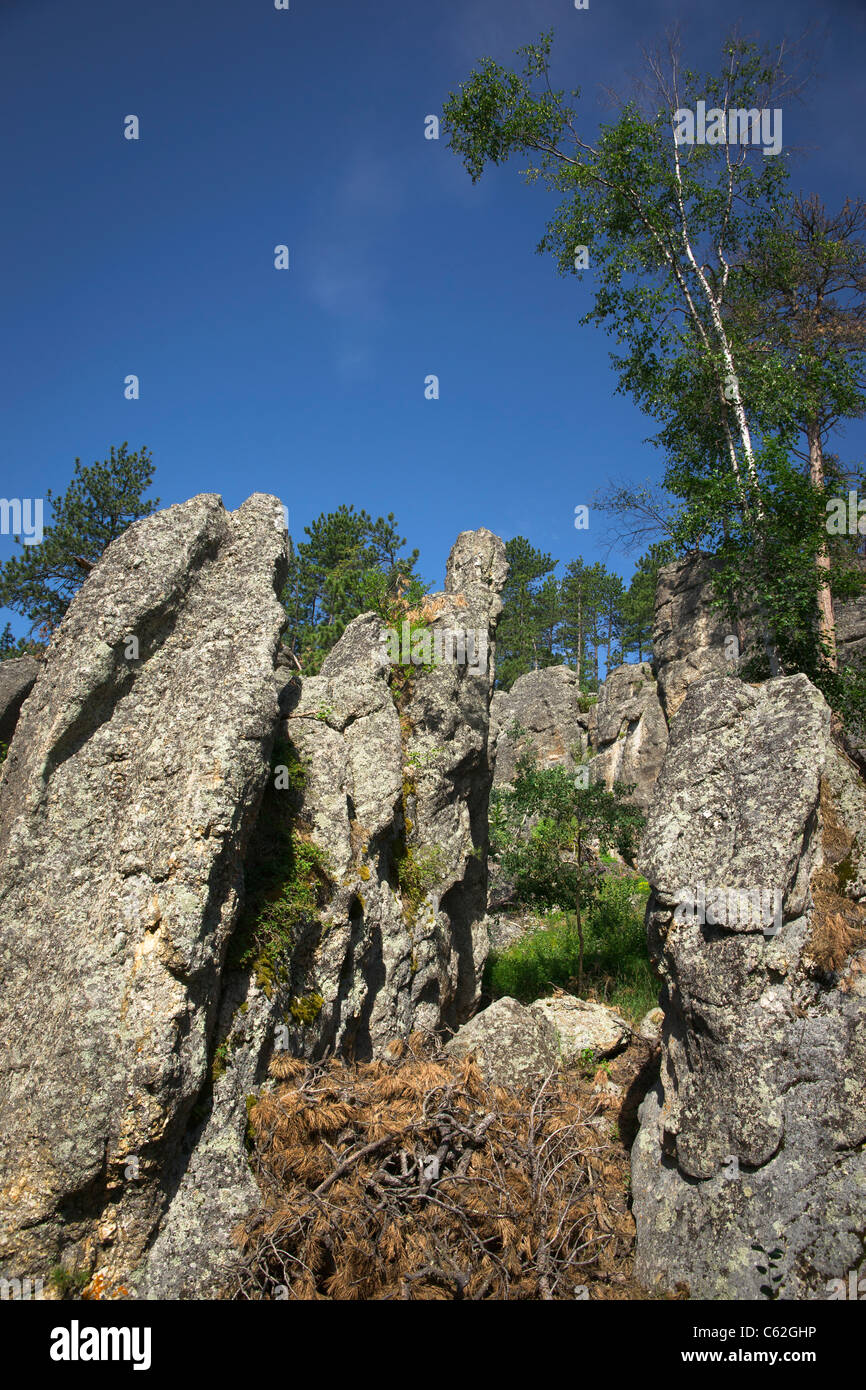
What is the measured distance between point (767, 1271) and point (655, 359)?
1875 cm

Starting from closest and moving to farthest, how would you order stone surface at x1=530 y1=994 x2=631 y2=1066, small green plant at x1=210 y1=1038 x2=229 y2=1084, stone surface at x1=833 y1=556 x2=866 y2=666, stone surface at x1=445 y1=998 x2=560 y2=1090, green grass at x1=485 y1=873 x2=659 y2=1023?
1. small green plant at x1=210 y1=1038 x2=229 y2=1084
2. stone surface at x1=445 y1=998 x2=560 y2=1090
3. stone surface at x1=530 y1=994 x2=631 y2=1066
4. green grass at x1=485 y1=873 x2=659 y2=1023
5. stone surface at x1=833 y1=556 x2=866 y2=666


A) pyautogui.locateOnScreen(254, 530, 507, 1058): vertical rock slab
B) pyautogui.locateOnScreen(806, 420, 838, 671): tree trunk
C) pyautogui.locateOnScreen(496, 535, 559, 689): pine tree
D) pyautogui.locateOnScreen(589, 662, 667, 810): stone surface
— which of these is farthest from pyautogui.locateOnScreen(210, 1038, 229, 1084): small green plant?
pyautogui.locateOnScreen(496, 535, 559, 689): pine tree

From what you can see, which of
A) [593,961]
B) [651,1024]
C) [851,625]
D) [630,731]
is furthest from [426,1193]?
[630,731]

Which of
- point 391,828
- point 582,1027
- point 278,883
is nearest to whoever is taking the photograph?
point 278,883

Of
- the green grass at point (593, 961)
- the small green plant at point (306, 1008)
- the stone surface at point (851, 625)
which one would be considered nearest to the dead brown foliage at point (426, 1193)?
the small green plant at point (306, 1008)

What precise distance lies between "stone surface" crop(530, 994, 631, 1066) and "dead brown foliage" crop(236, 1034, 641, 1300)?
2.46 m

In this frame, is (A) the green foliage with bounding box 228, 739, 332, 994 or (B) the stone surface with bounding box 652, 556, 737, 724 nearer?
(A) the green foliage with bounding box 228, 739, 332, 994

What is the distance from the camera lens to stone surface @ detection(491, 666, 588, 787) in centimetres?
3516

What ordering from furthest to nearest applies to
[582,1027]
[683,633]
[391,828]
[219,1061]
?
[683,633] < [582,1027] < [391,828] < [219,1061]

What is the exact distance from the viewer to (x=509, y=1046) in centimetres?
888

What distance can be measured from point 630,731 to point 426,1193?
2607 cm

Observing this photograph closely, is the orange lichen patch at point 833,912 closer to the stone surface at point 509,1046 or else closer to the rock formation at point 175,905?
the stone surface at point 509,1046

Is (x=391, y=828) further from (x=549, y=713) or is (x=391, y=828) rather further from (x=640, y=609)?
(x=640, y=609)

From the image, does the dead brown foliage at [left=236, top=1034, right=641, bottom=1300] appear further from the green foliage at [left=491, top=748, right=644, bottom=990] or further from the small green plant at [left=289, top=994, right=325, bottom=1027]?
the green foliage at [left=491, top=748, right=644, bottom=990]
